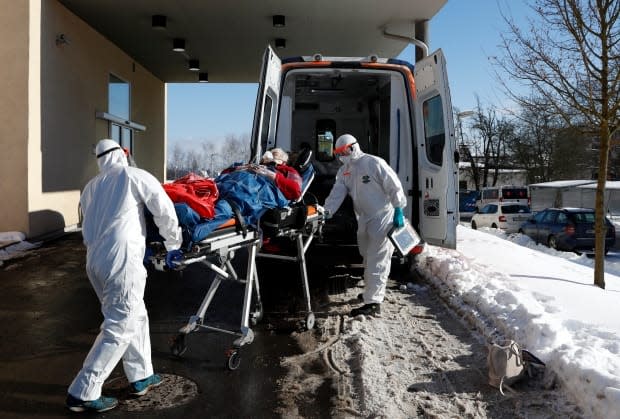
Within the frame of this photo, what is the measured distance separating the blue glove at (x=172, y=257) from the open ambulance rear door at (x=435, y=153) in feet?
12.1

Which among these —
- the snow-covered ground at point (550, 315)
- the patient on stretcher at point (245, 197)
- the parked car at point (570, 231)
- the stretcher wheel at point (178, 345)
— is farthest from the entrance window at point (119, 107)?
the parked car at point (570, 231)

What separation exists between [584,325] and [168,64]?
15269mm

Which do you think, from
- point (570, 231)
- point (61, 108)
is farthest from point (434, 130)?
Result: point (570, 231)

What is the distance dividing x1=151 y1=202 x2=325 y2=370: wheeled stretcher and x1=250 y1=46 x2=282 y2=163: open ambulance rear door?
58.2 inches

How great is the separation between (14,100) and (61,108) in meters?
1.50

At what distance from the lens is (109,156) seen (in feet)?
11.8

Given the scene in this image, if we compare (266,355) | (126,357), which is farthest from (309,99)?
(126,357)

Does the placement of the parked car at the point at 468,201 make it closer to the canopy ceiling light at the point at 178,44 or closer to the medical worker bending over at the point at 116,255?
the canopy ceiling light at the point at 178,44

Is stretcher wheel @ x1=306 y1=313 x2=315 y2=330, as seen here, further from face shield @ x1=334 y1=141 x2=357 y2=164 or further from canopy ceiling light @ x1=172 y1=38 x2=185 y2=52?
canopy ceiling light @ x1=172 y1=38 x2=185 y2=52

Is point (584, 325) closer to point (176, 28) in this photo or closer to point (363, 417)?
point (363, 417)

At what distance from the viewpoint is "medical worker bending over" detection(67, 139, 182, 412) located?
3355 mm

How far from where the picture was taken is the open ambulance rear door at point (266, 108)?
635 centimetres

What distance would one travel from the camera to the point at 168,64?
674 inches

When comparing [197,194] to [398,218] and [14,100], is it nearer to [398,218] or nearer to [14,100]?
[398,218]
